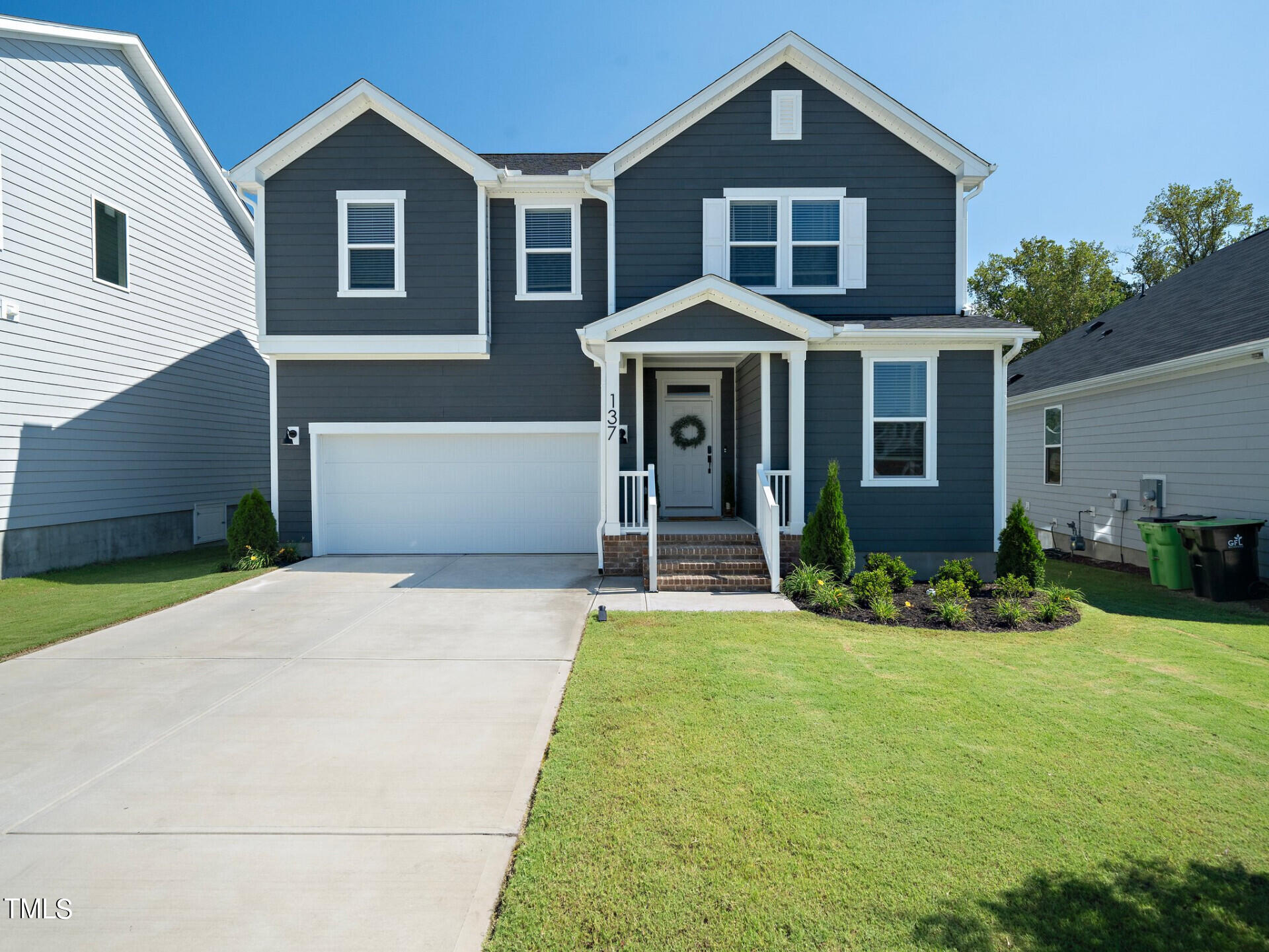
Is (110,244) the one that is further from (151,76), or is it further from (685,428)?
(685,428)

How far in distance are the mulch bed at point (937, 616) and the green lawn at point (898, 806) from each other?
1.14 meters

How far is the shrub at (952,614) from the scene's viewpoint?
7258mm

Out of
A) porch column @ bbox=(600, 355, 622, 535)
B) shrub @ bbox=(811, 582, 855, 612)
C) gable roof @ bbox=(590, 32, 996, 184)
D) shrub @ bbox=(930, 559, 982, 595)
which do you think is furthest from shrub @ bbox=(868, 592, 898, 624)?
gable roof @ bbox=(590, 32, 996, 184)

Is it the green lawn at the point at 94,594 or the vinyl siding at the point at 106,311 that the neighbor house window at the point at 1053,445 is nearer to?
the green lawn at the point at 94,594

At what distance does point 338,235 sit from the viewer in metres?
10.9

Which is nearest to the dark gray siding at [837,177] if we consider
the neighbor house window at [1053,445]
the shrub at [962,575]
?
the shrub at [962,575]

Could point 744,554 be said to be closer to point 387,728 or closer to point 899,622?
point 899,622

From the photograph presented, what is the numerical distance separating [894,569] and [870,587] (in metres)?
0.98

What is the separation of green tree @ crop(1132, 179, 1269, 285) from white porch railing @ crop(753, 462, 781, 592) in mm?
25577

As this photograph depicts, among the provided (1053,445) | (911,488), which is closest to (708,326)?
(911,488)

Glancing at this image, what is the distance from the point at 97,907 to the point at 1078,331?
19284mm

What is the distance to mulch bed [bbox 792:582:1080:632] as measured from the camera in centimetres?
723

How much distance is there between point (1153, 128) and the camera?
1694 cm

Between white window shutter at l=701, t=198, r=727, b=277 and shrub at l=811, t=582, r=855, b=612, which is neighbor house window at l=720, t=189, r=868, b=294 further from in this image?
shrub at l=811, t=582, r=855, b=612
